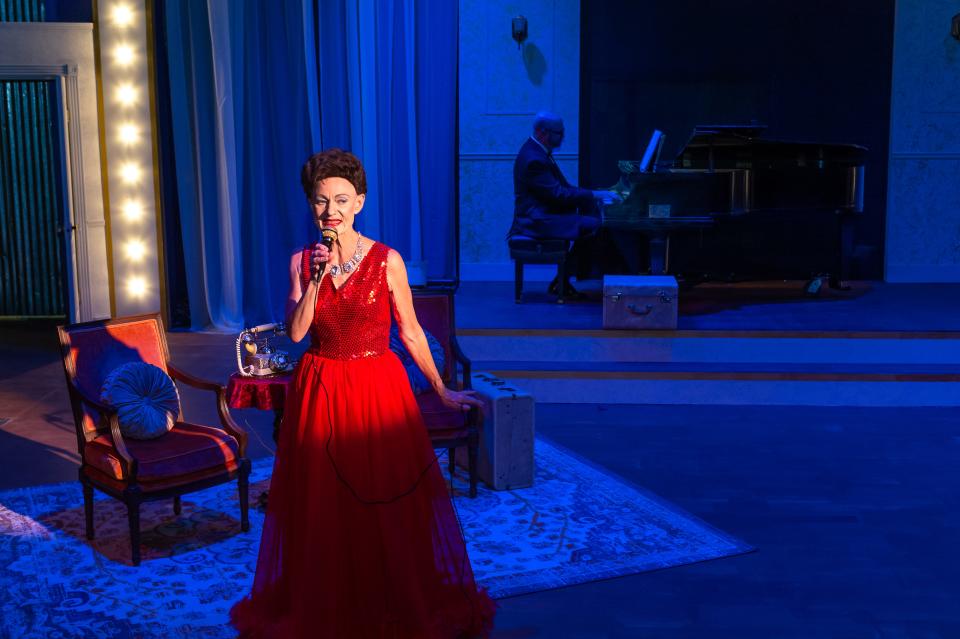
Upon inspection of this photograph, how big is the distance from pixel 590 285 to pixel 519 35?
7.86 feet

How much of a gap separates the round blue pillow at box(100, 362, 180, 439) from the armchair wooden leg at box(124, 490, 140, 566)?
1.04ft

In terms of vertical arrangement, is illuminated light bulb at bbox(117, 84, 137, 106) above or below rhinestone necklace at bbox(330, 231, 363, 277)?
above

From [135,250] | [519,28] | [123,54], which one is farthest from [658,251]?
[123,54]

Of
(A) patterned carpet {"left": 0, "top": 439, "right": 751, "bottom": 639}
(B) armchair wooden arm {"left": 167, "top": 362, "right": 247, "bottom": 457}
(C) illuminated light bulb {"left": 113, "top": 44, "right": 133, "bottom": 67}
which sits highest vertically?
(C) illuminated light bulb {"left": 113, "top": 44, "right": 133, "bottom": 67}

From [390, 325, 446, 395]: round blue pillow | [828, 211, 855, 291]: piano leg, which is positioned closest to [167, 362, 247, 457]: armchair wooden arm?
[390, 325, 446, 395]: round blue pillow

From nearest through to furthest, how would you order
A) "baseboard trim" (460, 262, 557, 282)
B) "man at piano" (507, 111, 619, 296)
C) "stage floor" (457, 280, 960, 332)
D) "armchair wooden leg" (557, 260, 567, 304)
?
"stage floor" (457, 280, 960, 332) < "man at piano" (507, 111, 619, 296) < "armchair wooden leg" (557, 260, 567, 304) < "baseboard trim" (460, 262, 557, 282)

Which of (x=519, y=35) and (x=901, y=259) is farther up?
(x=519, y=35)

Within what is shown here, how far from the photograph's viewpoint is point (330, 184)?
2969 millimetres

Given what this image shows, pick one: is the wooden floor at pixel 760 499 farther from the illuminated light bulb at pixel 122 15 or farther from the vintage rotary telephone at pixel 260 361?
the illuminated light bulb at pixel 122 15

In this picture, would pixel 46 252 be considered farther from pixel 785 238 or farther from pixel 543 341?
pixel 785 238

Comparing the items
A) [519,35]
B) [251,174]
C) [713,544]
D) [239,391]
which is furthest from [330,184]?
[519,35]

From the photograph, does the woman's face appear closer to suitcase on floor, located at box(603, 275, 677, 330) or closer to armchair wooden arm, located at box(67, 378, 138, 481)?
armchair wooden arm, located at box(67, 378, 138, 481)

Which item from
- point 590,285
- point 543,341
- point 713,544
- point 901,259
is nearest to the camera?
point 713,544

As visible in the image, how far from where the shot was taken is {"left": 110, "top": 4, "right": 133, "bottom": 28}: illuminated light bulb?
7703 millimetres
